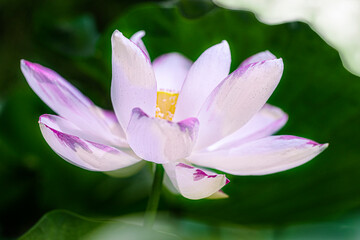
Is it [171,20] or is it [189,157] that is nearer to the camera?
[189,157]

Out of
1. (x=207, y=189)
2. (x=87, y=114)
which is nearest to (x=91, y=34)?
(x=87, y=114)

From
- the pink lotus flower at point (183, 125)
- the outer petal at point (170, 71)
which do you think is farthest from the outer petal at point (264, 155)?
the outer petal at point (170, 71)

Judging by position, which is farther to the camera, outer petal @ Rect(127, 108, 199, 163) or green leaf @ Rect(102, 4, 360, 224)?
green leaf @ Rect(102, 4, 360, 224)

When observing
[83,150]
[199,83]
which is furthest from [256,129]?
[83,150]

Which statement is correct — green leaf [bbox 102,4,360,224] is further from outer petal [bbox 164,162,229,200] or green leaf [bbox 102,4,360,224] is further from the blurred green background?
outer petal [bbox 164,162,229,200]

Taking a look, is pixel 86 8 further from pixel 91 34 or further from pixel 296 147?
pixel 296 147

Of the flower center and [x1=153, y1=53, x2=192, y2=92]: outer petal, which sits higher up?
[x1=153, y1=53, x2=192, y2=92]: outer petal

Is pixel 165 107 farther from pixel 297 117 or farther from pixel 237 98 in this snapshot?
pixel 297 117

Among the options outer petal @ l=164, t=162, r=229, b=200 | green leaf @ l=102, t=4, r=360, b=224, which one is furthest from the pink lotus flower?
green leaf @ l=102, t=4, r=360, b=224
